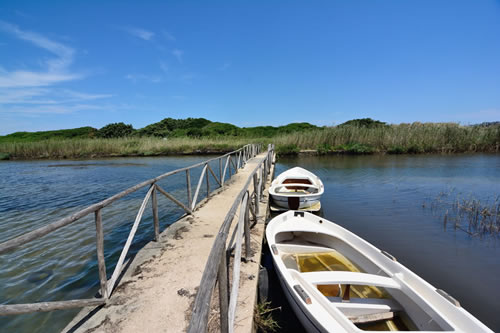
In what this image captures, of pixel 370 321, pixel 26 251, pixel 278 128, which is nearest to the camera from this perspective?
pixel 370 321

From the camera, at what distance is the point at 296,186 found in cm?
917

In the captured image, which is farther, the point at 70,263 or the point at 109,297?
the point at 70,263

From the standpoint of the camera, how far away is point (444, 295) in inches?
Answer: 95.3

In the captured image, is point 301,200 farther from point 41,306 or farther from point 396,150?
point 396,150

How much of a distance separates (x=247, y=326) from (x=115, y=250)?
406cm

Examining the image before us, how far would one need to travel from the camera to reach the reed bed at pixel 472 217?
20.0 feet

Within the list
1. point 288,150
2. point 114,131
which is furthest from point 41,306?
point 114,131

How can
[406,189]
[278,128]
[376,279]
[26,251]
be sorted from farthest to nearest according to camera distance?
[278,128], [406,189], [26,251], [376,279]

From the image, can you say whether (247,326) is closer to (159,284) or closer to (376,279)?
(159,284)

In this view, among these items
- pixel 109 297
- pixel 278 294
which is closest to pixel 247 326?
pixel 109 297

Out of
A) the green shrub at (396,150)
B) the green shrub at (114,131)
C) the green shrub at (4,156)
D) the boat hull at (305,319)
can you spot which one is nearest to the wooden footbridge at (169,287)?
the boat hull at (305,319)

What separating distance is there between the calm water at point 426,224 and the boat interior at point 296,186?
2.83 feet

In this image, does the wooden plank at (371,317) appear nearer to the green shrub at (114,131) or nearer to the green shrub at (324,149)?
the green shrub at (324,149)

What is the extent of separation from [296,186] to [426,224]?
4.07 meters
